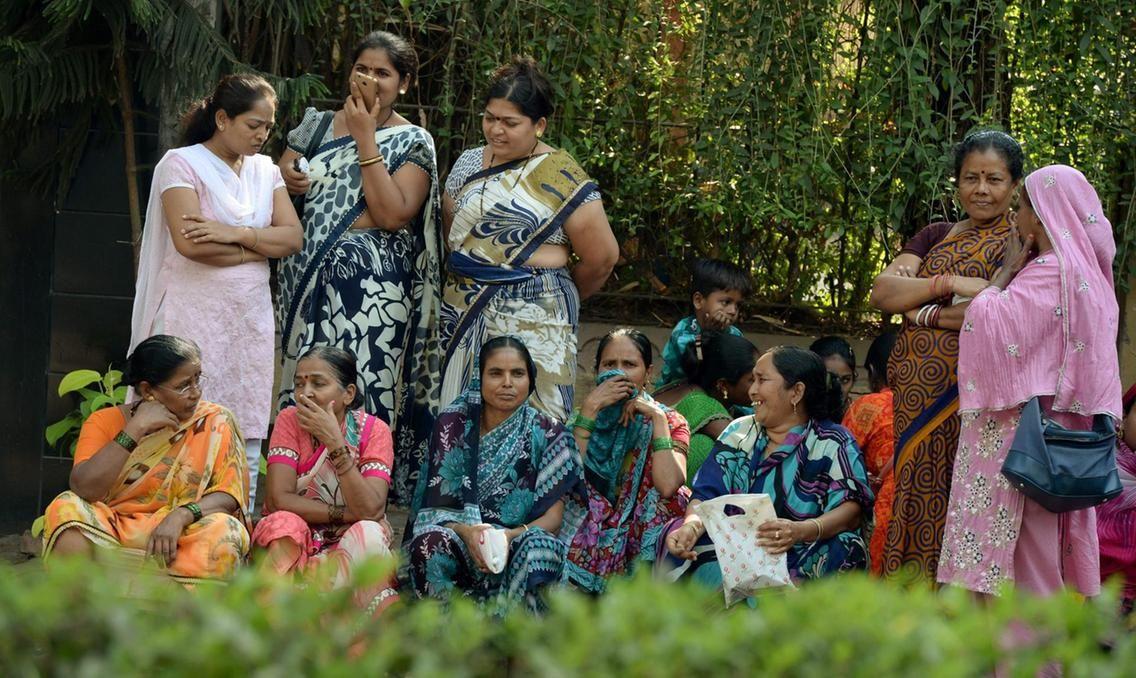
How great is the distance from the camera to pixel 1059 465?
14.2ft

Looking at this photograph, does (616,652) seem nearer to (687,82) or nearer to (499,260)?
(499,260)

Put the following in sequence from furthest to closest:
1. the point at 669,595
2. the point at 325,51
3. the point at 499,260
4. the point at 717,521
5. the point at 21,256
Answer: the point at 325,51
the point at 21,256
the point at 499,260
the point at 717,521
the point at 669,595

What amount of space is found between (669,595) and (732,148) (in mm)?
4808

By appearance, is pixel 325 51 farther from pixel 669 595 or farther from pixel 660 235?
pixel 669 595

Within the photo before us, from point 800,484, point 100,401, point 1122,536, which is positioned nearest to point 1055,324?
point 1122,536

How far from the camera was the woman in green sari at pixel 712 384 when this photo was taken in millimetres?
5672

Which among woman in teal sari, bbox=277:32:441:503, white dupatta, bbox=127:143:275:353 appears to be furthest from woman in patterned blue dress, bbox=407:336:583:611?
white dupatta, bbox=127:143:275:353

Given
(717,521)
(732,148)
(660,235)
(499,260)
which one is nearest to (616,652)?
(717,521)

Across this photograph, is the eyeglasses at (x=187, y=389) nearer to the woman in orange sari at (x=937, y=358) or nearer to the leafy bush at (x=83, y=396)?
the leafy bush at (x=83, y=396)

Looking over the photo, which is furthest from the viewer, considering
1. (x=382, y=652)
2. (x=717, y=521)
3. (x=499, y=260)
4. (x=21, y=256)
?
(x=21, y=256)

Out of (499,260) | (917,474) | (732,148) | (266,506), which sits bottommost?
(266,506)

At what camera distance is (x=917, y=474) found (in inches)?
193

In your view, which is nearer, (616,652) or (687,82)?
(616,652)

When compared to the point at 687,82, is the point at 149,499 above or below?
below
